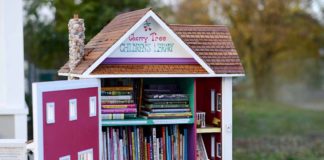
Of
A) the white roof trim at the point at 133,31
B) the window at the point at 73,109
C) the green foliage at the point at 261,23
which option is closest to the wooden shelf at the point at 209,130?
the white roof trim at the point at 133,31

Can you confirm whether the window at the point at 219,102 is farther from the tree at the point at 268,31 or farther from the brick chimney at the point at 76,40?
the tree at the point at 268,31

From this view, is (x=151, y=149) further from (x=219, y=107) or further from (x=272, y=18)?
(x=272, y=18)

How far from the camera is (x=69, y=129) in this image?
17.2 ft

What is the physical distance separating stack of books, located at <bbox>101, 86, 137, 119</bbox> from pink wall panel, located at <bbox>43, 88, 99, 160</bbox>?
0.99 ft

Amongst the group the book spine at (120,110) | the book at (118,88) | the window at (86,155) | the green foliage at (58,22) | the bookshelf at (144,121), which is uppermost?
the green foliage at (58,22)

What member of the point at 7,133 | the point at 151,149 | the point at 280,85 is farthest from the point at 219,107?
the point at 280,85

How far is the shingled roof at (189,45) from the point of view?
19.3 ft

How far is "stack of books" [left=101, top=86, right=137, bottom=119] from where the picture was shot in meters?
5.94

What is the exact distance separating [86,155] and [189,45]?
1.73 m

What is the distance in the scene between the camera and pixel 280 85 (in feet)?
103

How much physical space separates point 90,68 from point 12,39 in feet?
5.28

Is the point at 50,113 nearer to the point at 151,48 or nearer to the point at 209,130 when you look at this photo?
the point at 151,48

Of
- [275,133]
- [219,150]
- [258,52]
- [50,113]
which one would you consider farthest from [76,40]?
[258,52]

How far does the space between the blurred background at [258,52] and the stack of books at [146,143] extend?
4405 millimetres
